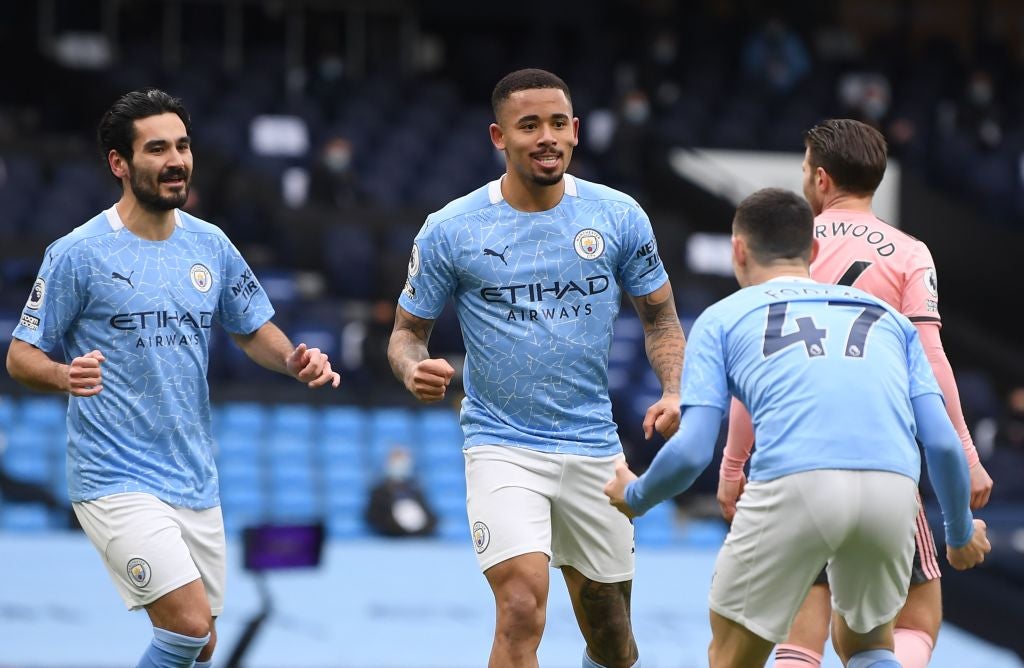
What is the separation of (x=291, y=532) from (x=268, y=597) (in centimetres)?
226

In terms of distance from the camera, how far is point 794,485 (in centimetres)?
487

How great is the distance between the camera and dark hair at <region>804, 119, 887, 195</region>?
609cm

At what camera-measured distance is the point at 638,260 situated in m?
6.31

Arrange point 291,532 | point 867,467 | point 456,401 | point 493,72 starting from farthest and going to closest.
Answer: point 493,72
point 456,401
point 291,532
point 867,467

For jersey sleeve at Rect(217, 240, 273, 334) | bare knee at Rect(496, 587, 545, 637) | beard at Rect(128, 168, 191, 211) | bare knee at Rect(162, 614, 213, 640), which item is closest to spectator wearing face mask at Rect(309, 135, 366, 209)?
jersey sleeve at Rect(217, 240, 273, 334)

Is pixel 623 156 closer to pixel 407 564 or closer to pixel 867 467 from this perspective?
pixel 407 564

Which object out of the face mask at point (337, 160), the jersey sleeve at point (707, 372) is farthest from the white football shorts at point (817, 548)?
the face mask at point (337, 160)

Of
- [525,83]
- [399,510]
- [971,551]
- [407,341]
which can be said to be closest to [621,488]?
[971,551]

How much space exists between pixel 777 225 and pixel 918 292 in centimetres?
102

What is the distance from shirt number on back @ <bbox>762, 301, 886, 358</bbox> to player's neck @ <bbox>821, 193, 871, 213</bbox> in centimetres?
122

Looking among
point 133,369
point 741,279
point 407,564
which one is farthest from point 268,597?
point 741,279

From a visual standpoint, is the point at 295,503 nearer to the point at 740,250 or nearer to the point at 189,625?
the point at 189,625

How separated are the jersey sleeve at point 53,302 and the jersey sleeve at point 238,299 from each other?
0.63 metres

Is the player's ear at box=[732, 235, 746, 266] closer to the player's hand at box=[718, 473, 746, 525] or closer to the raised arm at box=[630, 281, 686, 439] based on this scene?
the raised arm at box=[630, 281, 686, 439]
